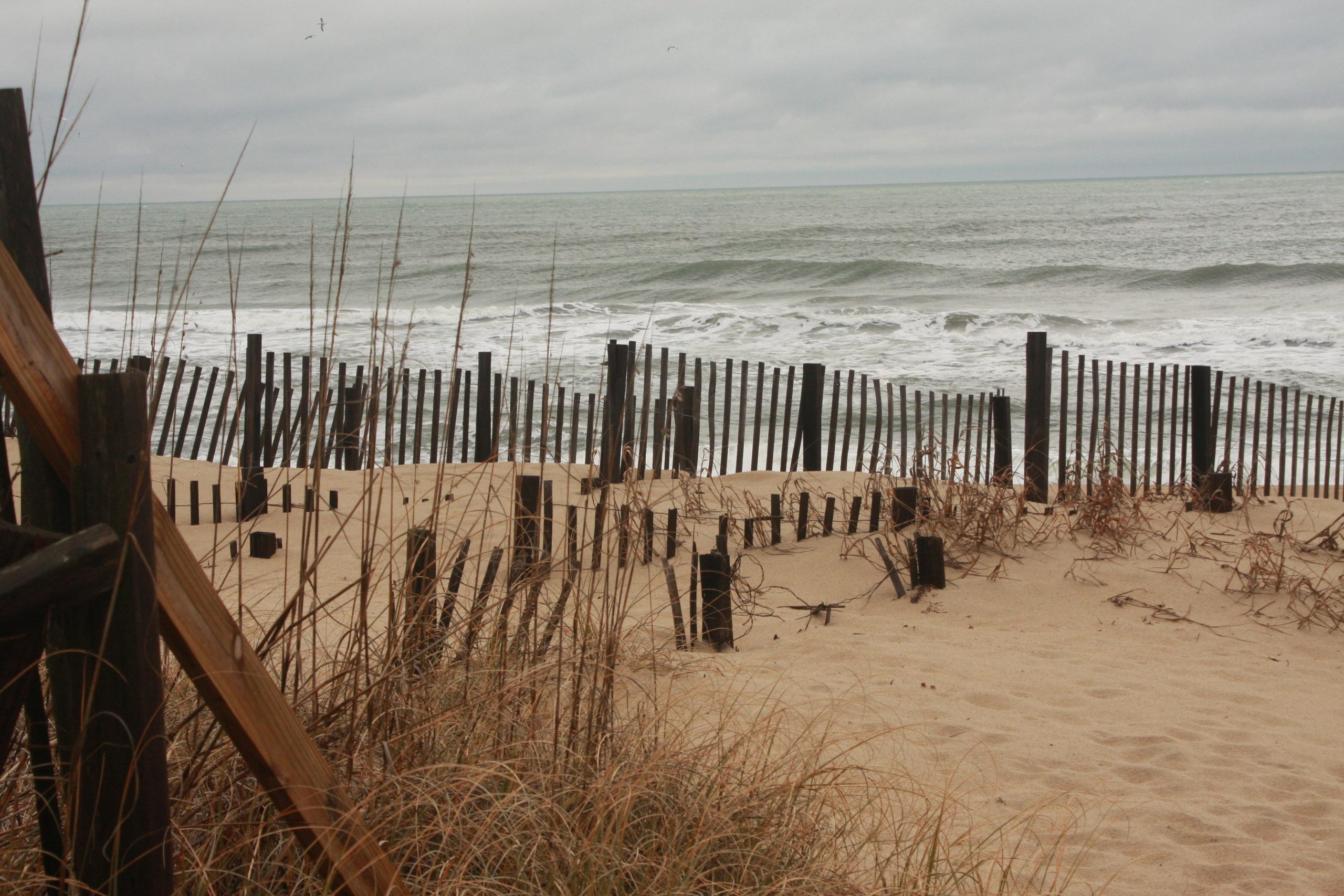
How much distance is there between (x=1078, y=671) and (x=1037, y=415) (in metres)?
2.99

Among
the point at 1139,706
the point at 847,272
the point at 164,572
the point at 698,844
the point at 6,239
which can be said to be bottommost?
the point at 1139,706

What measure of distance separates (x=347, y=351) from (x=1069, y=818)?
15.6m

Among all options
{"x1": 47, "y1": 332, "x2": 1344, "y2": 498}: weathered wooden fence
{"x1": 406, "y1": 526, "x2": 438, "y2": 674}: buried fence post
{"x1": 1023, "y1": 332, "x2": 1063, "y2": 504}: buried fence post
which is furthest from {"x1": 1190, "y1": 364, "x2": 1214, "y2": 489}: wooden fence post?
{"x1": 406, "y1": 526, "x2": 438, "y2": 674}: buried fence post

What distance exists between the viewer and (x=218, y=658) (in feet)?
4.15

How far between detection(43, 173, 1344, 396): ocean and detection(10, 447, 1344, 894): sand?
1.50m

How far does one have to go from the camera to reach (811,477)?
7812 mm

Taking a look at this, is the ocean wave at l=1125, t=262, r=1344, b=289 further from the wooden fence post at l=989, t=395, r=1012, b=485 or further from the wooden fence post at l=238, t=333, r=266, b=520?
the wooden fence post at l=238, t=333, r=266, b=520

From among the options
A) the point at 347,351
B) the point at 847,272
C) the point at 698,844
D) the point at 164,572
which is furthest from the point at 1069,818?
the point at 847,272

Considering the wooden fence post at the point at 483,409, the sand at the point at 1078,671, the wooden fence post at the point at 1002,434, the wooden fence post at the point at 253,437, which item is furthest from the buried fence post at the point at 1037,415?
the wooden fence post at the point at 253,437

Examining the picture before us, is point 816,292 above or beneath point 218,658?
above

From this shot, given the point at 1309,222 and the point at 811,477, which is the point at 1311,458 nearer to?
the point at 811,477

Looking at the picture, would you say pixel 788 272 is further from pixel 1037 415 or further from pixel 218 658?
pixel 218 658

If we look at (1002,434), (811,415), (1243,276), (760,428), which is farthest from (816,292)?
(1002,434)

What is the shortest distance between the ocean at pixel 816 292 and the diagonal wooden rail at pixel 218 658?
933mm
